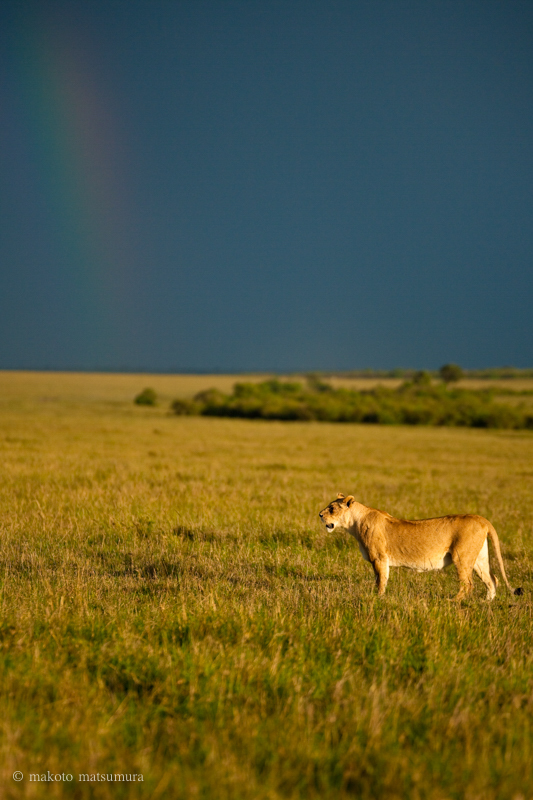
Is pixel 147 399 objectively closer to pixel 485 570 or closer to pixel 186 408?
pixel 186 408

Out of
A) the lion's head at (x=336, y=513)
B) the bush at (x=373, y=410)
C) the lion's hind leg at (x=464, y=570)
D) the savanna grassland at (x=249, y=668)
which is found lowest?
the savanna grassland at (x=249, y=668)

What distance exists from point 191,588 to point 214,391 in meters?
74.5

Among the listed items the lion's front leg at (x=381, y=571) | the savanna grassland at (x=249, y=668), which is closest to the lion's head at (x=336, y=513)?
the lion's front leg at (x=381, y=571)

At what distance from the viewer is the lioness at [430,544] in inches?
276

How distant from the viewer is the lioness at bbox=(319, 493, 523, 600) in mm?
7012

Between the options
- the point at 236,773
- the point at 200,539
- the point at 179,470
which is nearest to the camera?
the point at 236,773

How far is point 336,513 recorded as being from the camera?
24.2 feet

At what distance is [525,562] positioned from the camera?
9180 millimetres

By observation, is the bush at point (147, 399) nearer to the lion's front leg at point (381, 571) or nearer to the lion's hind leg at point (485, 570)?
the lion's front leg at point (381, 571)

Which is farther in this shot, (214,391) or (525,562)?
(214,391)

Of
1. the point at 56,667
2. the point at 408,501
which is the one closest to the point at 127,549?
the point at 56,667

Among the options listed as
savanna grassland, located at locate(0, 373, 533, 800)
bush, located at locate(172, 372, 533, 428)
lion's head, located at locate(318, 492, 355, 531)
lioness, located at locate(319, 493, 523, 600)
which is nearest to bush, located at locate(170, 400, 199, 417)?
bush, located at locate(172, 372, 533, 428)

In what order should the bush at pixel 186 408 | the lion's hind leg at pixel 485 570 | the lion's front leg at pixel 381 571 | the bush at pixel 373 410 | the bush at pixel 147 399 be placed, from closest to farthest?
the lion's front leg at pixel 381 571 < the lion's hind leg at pixel 485 570 < the bush at pixel 373 410 < the bush at pixel 186 408 < the bush at pixel 147 399

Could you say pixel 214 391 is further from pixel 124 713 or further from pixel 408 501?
pixel 124 713
